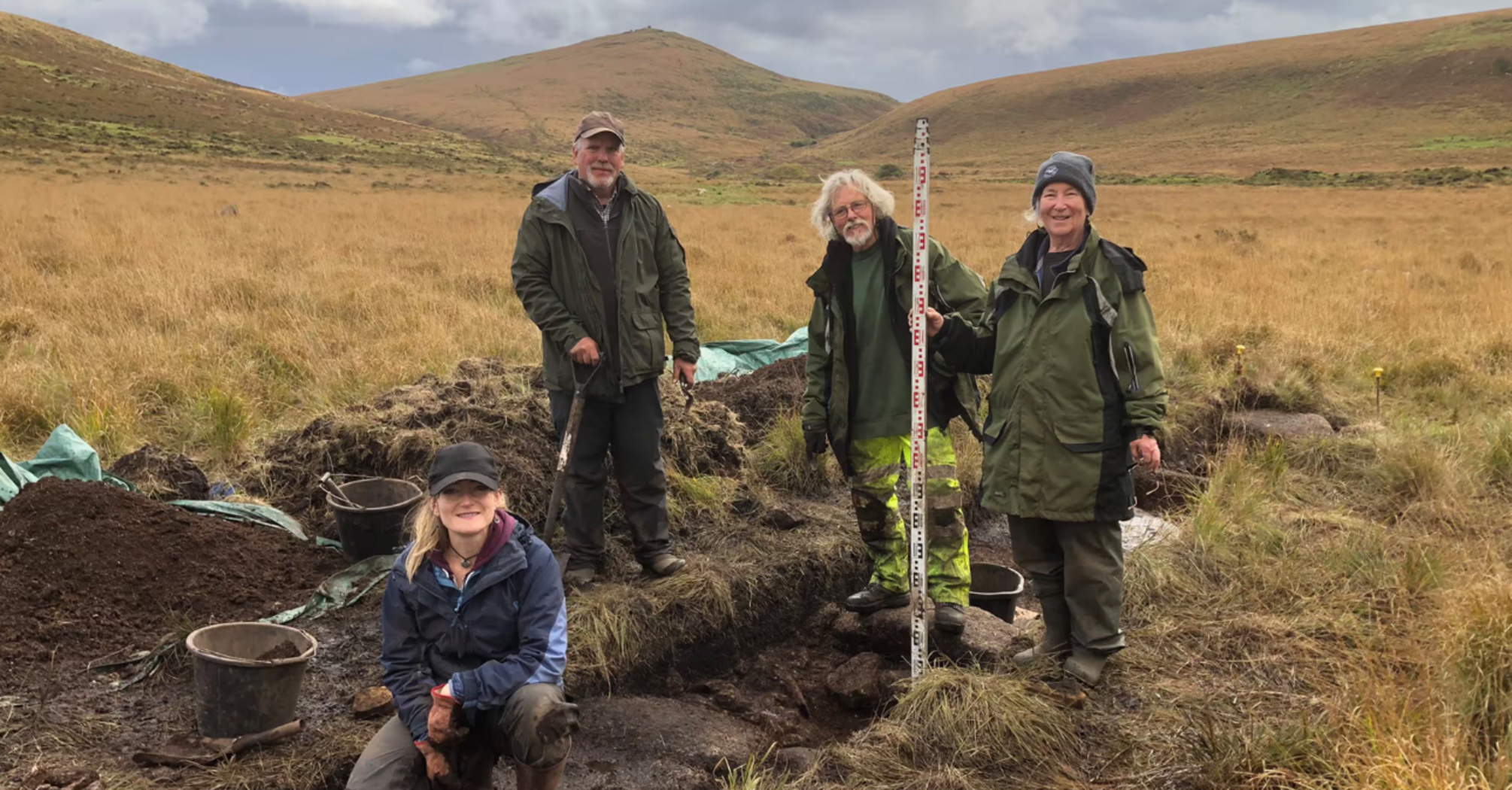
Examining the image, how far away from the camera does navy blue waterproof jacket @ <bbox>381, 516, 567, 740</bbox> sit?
8.72 ft

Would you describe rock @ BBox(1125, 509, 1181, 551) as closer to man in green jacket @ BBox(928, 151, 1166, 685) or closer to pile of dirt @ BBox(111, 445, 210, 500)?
man in green jacket @ BBox(928, 151, 1166, 685)

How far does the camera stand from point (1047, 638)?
11.9 ft

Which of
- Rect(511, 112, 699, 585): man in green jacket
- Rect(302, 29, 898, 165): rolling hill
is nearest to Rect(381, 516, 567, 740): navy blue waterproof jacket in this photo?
Rect(511, 112, 699, 585): man in green jacket

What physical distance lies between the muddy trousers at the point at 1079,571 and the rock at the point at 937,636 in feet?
1.23

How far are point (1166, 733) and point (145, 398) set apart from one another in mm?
6735

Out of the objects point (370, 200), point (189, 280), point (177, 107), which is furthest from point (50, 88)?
point (189, 280)

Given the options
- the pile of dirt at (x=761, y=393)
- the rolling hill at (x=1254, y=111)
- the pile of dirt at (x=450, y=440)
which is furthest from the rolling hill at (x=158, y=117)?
the pile of dirt at (x=761, y=393)

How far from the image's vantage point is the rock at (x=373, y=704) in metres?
3.38

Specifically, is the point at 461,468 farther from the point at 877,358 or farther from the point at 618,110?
the point at 618,110

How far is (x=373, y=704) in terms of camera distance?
3.38m

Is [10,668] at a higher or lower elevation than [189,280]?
lower

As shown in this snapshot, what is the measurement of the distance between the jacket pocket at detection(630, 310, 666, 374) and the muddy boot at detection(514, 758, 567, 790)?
1.86m

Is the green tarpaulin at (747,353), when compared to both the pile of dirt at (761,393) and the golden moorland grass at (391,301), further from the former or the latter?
the golden moorland grass at (391,301)

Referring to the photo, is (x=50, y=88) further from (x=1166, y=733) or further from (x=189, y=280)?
(x=1166, y=733)
